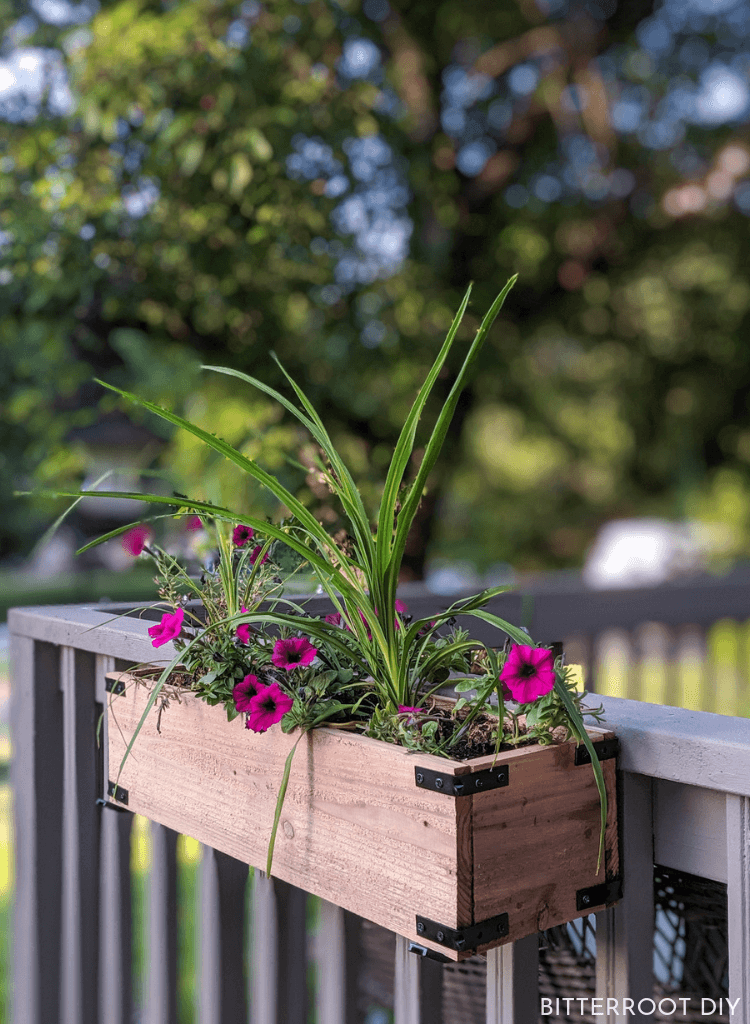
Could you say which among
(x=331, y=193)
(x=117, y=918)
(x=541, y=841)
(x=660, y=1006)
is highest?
(x=331, y=193)

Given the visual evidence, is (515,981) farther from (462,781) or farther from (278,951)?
(278,951)

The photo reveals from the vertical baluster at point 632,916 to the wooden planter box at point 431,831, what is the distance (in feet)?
0.05

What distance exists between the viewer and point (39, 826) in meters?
1.61

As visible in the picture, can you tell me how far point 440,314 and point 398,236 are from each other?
394 millimetres

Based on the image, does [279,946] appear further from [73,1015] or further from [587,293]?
[587,293]

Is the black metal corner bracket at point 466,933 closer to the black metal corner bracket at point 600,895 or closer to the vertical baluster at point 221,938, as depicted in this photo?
the black metal corner bracket at point 600,895

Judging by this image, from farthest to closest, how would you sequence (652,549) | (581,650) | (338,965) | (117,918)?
(652,549), (581,650), (117,918), (338,965)

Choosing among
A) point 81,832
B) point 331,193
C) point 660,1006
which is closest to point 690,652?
point 331,193

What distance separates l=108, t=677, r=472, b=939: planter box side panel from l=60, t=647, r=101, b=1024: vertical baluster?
1.19 ft

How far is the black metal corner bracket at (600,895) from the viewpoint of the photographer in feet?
2.71

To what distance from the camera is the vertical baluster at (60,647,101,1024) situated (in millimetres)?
1521

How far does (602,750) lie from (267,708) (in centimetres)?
32

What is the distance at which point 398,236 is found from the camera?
354cm

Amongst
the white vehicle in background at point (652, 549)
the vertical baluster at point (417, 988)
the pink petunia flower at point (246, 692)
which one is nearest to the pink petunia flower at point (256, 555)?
the pink petunia flower at point (246, 692)
